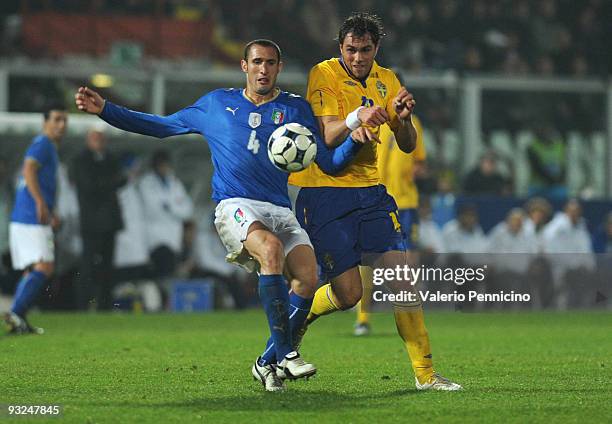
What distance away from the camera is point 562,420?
6445 millimetres

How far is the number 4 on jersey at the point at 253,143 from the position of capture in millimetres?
7629

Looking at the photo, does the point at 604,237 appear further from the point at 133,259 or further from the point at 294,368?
the point at 294,368

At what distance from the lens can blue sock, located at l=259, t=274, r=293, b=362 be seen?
739 cm

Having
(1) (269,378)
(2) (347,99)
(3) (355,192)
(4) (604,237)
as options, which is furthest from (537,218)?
(1) (269,378)

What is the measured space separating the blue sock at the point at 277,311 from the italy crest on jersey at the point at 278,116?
3.06 ft

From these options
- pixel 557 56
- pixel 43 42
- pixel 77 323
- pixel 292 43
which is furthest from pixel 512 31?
pixel 77 323

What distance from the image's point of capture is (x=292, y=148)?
7254 mm

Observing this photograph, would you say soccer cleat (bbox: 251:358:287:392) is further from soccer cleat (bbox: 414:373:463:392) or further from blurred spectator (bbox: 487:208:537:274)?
blurred spectator (bbox: 487:208:537:274)

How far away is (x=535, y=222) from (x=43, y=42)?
8368mm

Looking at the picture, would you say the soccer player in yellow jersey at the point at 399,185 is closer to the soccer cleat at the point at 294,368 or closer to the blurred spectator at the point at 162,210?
the blurred spectator at the point at 162,210

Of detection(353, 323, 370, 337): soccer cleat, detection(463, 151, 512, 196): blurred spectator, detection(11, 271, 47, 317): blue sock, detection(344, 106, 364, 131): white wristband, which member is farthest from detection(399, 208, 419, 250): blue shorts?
detection(463, 151, 512, 196): blurred spectator

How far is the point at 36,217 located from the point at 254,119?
19.2 ft

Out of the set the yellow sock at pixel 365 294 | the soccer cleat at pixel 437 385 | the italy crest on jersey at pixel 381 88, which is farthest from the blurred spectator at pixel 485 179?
the soccer cleat at pixel 437 385

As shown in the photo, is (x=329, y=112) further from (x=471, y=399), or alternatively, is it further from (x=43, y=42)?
(x=43, y=42)
